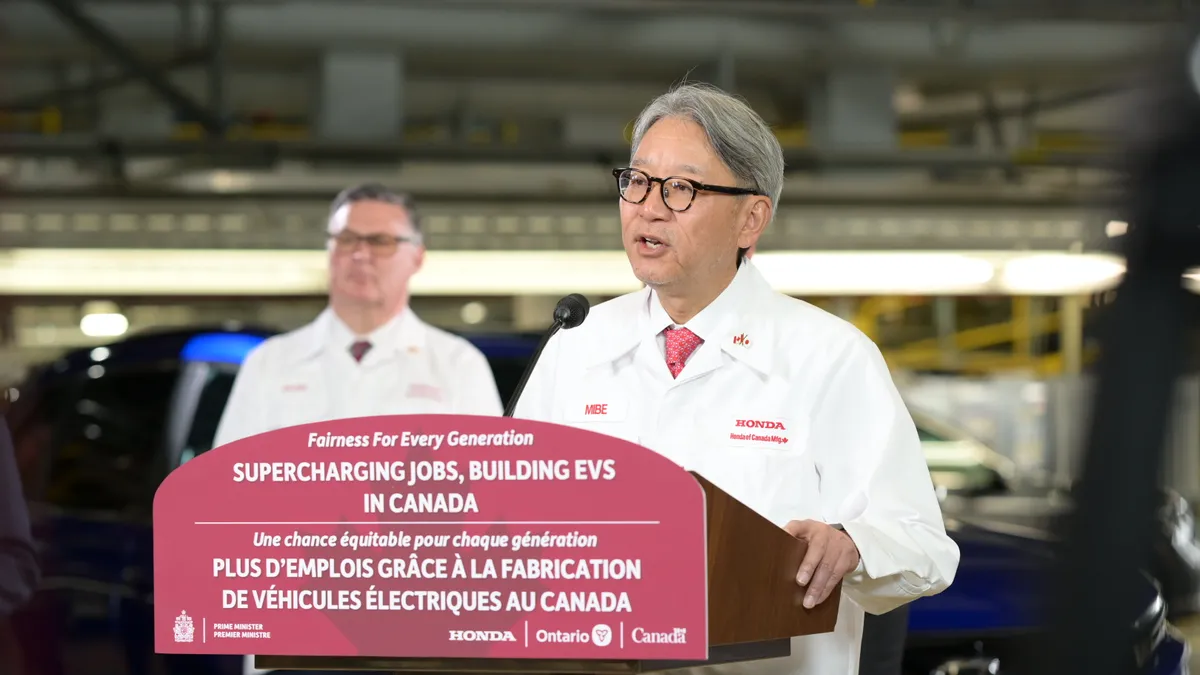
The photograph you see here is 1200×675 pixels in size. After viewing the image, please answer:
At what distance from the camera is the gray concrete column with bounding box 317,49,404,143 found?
5.91 m

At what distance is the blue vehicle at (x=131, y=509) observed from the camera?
10.5ft

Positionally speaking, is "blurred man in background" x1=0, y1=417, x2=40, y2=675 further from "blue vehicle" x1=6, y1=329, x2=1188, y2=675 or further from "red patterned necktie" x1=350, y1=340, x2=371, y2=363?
"red patterned necktie" x1=350, y1=340, x2=371, y2=363

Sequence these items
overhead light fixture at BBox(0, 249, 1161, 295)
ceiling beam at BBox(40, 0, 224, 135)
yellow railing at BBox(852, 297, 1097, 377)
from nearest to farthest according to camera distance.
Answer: ceiling beam at BBox(40, 0, 224, 135)
overhead light fixture at BBox(0, 249, 1161, 295)
yellow railing at BBox(852, 297, 1097, 377)

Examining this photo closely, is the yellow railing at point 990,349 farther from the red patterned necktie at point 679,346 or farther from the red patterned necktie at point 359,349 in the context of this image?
the red patterned necktie at point 679,346

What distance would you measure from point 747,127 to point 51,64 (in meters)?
5.74

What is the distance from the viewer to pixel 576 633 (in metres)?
1.27

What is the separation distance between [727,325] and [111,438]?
2367 millimetres

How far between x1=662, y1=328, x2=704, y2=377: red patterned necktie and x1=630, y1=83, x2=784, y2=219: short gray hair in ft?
0.75

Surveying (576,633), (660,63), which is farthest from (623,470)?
(660,63)

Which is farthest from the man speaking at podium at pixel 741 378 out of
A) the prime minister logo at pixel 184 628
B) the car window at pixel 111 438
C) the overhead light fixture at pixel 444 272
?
the overhead light fixture at pixel 444 272

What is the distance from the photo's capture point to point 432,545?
Answer: 1305mm

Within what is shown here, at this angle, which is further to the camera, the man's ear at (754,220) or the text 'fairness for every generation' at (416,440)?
the man's ear at (754,220)

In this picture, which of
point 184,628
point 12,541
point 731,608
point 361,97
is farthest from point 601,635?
point 361,97

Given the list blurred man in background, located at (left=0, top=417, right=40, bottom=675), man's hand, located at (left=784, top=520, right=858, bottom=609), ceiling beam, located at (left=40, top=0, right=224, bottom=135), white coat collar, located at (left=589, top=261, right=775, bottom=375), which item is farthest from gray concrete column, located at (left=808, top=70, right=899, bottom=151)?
man's hand, located at (left=784, top=520, right=858, bottom=609)
